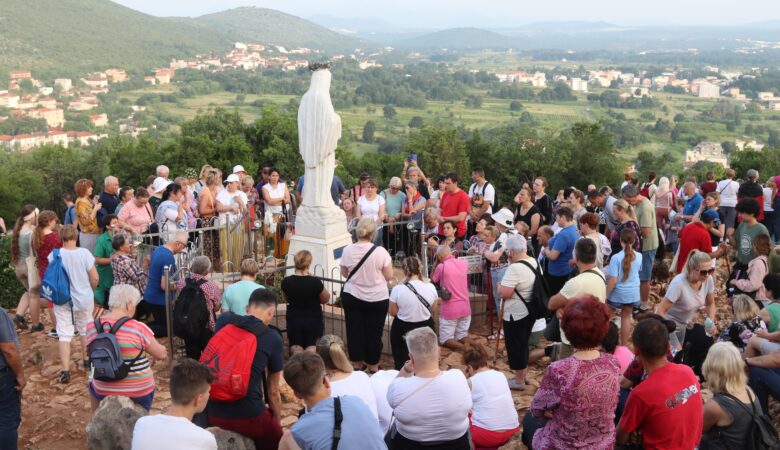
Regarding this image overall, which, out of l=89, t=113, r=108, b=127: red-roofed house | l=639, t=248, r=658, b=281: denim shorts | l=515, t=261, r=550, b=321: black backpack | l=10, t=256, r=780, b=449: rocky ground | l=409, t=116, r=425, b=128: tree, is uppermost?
l=515, t=261, r=550, b=321: black backpack

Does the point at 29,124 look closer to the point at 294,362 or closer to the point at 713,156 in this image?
the point at 713,156

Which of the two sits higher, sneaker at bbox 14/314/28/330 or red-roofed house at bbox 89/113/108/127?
sneaker at bbox 14/314/28/330

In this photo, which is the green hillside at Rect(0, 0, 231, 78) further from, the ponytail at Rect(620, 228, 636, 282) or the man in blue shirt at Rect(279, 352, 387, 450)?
the man in blue shirt at Rect(279, 352, 387, 450)

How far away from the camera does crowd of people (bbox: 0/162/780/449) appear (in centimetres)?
405

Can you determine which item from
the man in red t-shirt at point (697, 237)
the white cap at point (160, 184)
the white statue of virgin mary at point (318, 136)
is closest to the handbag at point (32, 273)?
the white cap at point (160, 184)

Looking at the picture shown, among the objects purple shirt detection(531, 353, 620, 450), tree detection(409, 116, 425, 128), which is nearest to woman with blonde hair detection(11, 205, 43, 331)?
purple shirt detection(531, 353, 620, 450)

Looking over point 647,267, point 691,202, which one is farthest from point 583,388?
point 691,202

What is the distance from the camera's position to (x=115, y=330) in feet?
15.8

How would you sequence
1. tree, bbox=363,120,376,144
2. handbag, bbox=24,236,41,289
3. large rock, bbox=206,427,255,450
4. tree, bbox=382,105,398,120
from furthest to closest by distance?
tree, bbox=382,105,398,120 → tree, bbox=363,120,376,144 → handbag, bbox=24,236,41,289 → large rock, bbox=206,427,255,450

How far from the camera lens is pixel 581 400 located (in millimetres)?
3945

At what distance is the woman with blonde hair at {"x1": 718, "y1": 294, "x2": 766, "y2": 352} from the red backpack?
379cm

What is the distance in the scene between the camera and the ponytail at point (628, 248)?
23.6 ft

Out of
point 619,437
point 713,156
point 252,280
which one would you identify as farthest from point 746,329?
point 713,156

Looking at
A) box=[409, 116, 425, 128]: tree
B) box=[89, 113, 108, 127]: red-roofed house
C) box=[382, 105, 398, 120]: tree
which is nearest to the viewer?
box=[409, 116, 425, 128]: tree
